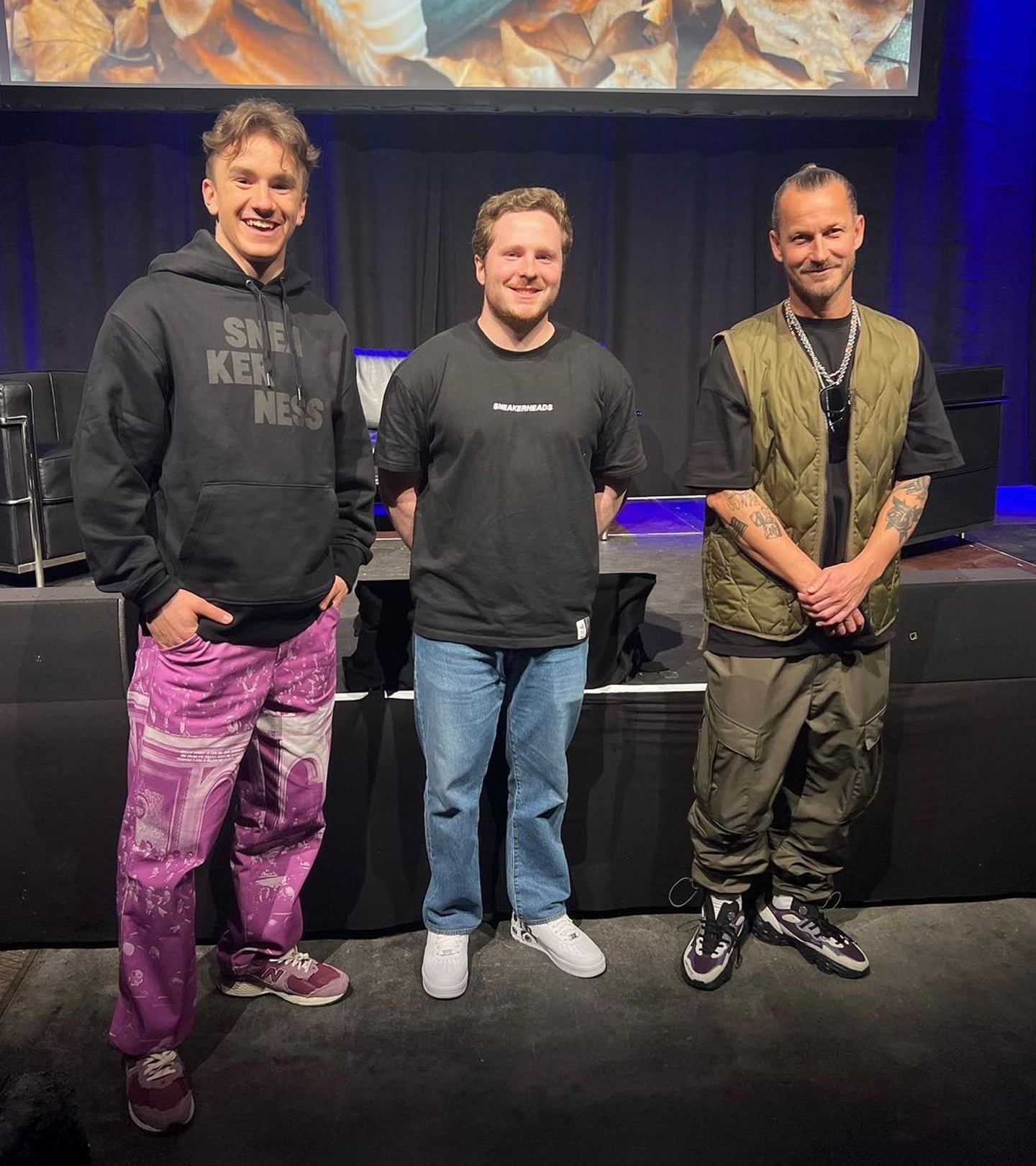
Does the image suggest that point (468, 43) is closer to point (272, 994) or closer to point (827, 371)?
point (827, 371)

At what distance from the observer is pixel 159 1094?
170 centimetres

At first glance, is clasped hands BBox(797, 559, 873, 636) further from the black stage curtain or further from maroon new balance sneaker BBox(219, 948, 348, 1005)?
the black stage curtain

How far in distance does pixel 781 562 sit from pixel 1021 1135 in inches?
38.3

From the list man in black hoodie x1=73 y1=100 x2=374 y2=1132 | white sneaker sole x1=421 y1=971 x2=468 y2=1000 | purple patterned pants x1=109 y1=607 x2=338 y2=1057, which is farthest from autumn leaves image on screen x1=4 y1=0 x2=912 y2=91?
white sneaker sole x1=421 y1=971 x2=468 y2=1000

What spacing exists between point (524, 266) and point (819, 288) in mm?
525

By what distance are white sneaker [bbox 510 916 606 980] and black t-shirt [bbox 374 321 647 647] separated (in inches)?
24.0

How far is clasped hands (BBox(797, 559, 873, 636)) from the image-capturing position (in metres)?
1.94

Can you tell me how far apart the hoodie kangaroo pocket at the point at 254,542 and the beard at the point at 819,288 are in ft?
3.03

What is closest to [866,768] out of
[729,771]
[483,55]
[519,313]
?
[729,771]

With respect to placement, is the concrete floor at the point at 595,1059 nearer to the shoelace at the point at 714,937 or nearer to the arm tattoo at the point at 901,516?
the shoelace at the point at 714,937

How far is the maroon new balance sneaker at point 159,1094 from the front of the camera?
1.68 meters

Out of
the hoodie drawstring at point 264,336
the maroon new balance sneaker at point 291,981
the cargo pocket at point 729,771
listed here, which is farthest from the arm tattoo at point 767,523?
the maroon new balance sneaker at point 291,981

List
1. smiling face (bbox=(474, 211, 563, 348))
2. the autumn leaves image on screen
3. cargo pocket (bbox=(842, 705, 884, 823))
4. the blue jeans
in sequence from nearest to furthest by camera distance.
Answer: smiling face (bbox=(474, 211, 563, 348)) → the blue jeans → cargo pocket (bbox=(842, 705, 884, 823)) → the autumn leaves image on screen

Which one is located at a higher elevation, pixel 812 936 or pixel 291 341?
pixel 291 341
